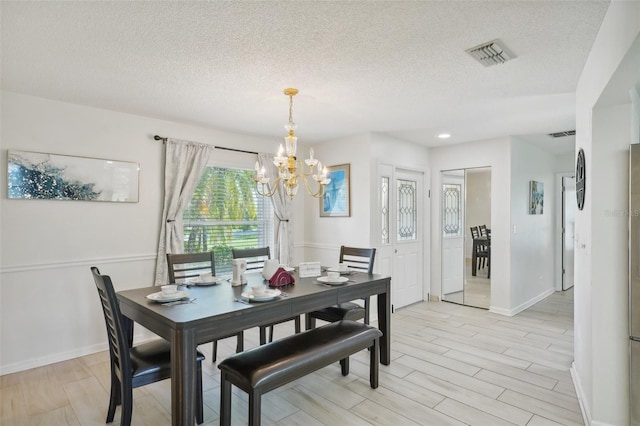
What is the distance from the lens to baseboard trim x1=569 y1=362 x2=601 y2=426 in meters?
2.23

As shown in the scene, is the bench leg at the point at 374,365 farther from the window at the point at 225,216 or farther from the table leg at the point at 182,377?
the window at the point at 225,216

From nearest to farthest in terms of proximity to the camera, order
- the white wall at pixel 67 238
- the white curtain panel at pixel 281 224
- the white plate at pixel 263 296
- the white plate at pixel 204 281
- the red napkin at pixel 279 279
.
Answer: the white plate at pixel 263 296 < the red napkin at pixel 279 279 < the white plate at pixel 204 281 < the white wall at pixel 67 238 < the white curtain panel at pixel 281 224

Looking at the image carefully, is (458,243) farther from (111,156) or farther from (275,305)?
(111,156)

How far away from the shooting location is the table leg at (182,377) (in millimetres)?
1802

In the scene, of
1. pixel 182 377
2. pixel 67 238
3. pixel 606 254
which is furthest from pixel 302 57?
pixel 67 238

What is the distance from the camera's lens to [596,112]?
2.18m

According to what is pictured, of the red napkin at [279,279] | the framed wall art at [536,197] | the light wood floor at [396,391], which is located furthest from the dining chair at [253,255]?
the framed wall art at [536,197]

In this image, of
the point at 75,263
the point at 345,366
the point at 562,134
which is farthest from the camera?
the point at 562,134

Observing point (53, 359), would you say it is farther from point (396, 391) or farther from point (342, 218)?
point (342, 218)

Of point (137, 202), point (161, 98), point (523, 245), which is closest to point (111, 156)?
point (137, 202)

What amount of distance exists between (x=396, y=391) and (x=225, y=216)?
2.87 m

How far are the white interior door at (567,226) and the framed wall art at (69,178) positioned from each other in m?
6.72

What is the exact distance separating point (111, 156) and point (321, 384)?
2994mm

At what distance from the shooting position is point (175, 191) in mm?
3904
